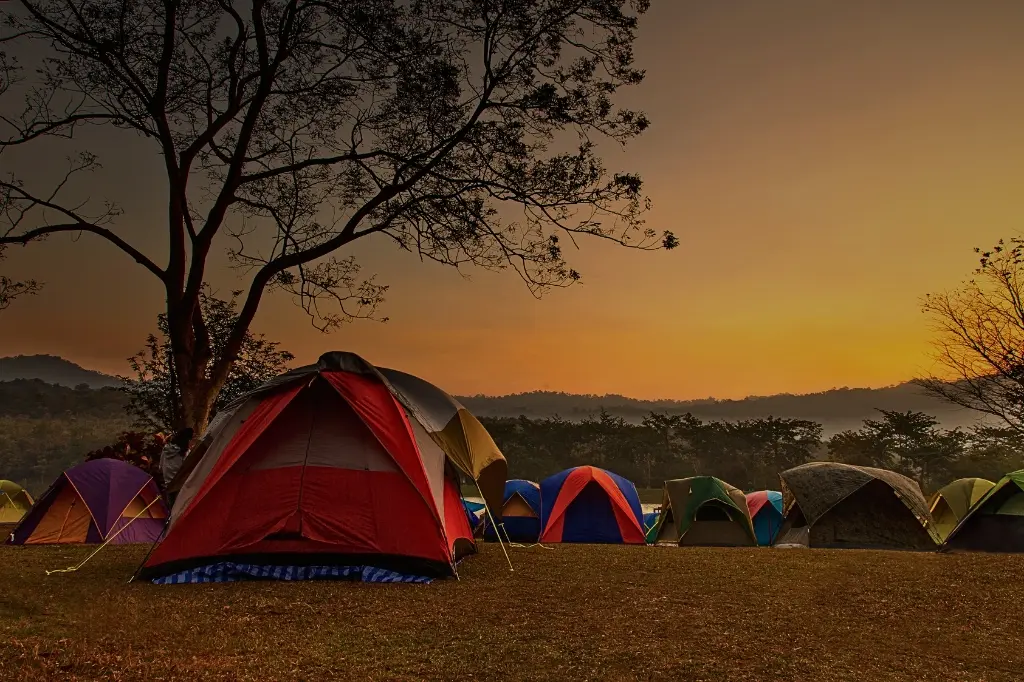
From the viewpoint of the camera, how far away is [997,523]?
13.9 meters

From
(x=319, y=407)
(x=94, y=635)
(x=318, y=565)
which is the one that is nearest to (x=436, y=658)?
(x=94, y=635)

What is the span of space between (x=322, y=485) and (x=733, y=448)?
6661cm

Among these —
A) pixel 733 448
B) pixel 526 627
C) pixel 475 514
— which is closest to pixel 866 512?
pixel 475 514

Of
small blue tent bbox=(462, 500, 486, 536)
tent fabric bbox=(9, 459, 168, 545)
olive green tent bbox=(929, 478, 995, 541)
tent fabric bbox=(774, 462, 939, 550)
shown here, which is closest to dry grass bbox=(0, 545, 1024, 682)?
tent fabric bbox=(9, 459, 168, 545)

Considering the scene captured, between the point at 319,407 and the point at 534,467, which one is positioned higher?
the point at 319,407

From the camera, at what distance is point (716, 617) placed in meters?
6.39

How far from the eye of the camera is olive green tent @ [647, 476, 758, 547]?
19.2 m

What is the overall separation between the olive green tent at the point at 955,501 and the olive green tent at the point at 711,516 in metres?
6.67

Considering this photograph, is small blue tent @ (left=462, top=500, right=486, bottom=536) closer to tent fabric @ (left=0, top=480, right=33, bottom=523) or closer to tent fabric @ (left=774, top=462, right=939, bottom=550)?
tent fabric @ (left=774, top=462, right=939, bottom=550)

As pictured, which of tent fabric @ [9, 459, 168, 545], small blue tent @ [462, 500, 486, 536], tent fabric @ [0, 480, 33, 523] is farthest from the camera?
tent fabric @ [0, 480, 33, 523]

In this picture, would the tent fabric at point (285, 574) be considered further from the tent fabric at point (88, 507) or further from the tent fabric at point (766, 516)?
the tent fabric at point (766, 516)

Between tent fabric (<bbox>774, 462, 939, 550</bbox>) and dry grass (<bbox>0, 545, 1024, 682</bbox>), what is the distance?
23.1 feet

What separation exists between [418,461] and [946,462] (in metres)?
63.7

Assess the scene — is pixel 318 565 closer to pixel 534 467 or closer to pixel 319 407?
pixel 319 407
